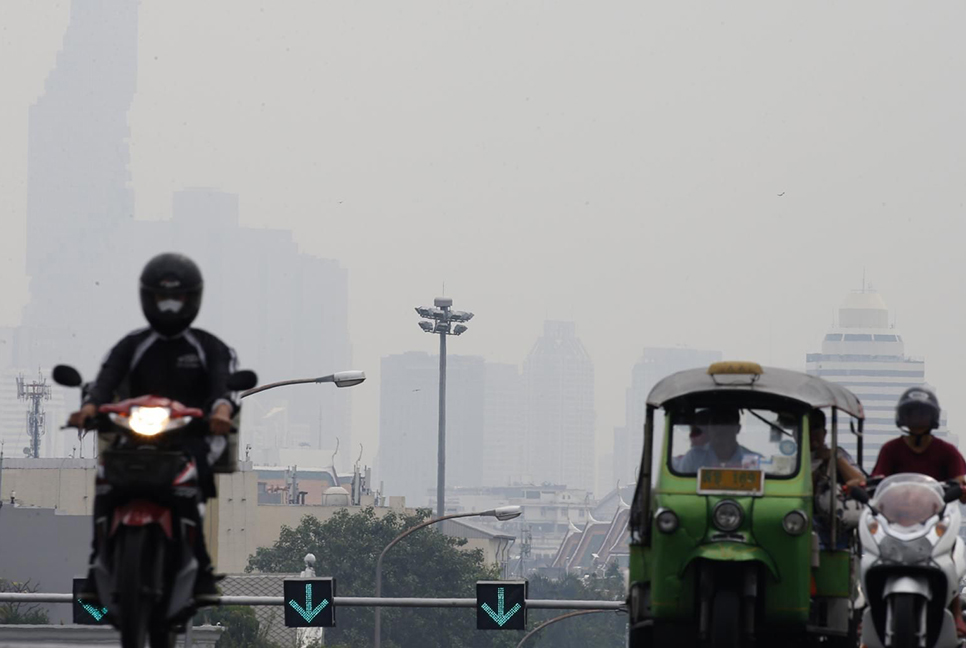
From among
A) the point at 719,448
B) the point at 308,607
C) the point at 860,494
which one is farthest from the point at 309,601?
the point at 860,494

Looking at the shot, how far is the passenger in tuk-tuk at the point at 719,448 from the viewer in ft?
42.3

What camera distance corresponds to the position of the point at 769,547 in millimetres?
12492

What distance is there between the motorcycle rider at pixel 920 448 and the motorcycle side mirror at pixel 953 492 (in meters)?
0.48

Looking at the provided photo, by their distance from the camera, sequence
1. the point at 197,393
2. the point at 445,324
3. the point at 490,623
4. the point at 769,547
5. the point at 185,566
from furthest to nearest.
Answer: the point at 445,324, the point at 490,623, the point at 769,547, the point at 197,393, the point at 185,566

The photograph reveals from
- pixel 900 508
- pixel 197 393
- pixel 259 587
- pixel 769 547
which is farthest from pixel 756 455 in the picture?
pixel 259 587

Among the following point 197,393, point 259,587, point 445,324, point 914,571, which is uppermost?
point 445,324

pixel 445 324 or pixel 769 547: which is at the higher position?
pixel 445 324

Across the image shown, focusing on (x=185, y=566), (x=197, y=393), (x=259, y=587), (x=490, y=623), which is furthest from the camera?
(x=259, y=587)

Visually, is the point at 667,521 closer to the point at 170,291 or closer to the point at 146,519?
the point at 170,291

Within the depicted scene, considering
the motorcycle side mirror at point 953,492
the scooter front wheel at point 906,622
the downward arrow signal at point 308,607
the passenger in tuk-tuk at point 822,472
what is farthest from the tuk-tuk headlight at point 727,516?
the downward arrow signal at point 308,607

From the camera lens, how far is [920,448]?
1197 cm

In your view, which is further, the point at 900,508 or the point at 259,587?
the point at 259,587

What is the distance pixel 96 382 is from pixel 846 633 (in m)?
5.86

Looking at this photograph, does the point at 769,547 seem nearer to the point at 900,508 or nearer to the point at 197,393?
the point at 900,508
